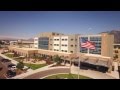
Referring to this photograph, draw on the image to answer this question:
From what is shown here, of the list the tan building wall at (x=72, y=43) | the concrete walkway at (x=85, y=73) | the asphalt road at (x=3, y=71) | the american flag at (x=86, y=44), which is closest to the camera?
the asphalt road at (x=3, y=71)

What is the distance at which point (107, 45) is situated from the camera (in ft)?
18.5

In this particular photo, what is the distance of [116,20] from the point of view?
5.45 m

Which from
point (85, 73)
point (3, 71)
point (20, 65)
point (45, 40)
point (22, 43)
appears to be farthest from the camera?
point (45, 40)

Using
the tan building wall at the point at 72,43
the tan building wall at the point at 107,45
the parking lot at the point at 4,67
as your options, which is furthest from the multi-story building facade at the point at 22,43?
the tan building wall at the point at 107,45

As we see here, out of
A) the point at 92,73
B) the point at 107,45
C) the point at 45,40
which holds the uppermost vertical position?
the point at 45,40

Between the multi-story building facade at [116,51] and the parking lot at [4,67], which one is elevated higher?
the multi-story building facade at [116,51]

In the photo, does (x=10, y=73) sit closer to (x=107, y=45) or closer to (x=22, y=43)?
(x=22, y=43)

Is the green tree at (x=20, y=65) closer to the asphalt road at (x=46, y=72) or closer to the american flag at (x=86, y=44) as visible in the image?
the asphalt road at (x=46, y=72)

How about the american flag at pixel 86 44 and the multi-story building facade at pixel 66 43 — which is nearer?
the american flag at pixel 86 44

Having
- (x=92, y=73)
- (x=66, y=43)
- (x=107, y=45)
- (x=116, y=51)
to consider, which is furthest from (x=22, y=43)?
(x=116, y=51)

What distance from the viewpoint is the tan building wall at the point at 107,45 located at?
5512 millimetres
